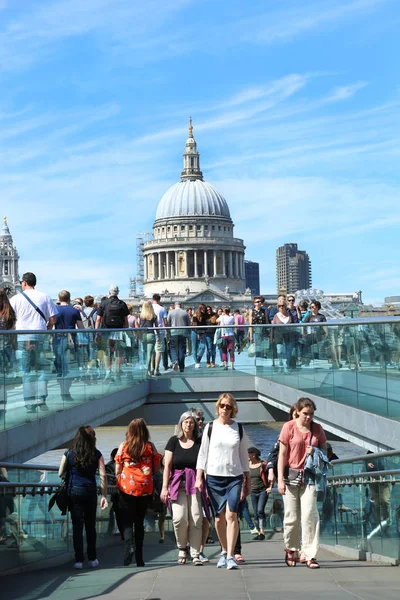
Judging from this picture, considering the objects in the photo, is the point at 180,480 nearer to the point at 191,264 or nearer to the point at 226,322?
the point at 226,322

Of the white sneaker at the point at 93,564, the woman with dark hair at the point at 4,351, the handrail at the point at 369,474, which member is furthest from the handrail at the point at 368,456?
the woman with dark hair at the point at 4,351

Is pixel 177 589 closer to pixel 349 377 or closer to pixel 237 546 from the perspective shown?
pixel 237 546

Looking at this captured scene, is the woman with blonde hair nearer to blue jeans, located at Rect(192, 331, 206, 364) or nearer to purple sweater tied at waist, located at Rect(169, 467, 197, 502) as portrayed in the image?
blue jeans, located at Rect(192, 331, 206, 364)

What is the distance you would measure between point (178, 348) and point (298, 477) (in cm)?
1421

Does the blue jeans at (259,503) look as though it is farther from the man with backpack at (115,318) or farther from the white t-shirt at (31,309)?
the man with backpack at (115,318)

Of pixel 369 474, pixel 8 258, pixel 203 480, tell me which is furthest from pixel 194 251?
pixel 203 480

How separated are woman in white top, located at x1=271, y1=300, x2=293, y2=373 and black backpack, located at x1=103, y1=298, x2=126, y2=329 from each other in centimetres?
321

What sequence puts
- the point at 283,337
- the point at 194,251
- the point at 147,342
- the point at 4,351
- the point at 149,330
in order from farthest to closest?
1. the point at 194,251
2. the point at 147,342
3. the point at 149,330
4. the point at 283,337
5. the point at 4,351

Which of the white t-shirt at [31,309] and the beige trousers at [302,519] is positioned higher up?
the white t-shirt at [31,309]

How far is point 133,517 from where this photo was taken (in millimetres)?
10055

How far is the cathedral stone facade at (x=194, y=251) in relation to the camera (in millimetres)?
150750

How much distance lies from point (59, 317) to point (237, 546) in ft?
25.6

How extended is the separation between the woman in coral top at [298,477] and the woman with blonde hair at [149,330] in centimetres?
1288

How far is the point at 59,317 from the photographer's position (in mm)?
17203
